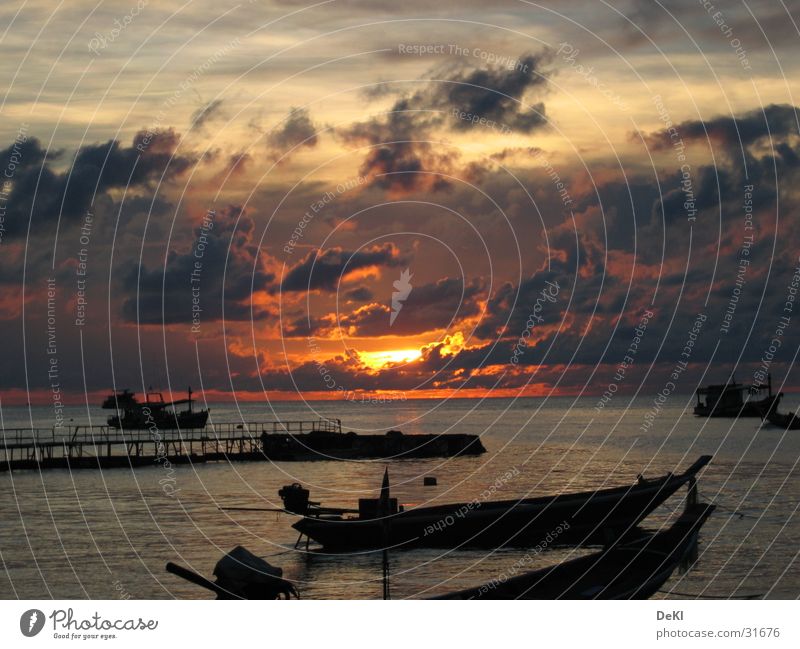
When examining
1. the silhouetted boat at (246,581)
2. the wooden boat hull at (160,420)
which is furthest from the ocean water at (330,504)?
the wooden boat hull at (160,420)

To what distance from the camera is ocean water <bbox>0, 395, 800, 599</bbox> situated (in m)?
38.7

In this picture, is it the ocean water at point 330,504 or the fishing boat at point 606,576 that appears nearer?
the fishing boat at point 606,576

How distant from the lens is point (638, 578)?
27.7 m

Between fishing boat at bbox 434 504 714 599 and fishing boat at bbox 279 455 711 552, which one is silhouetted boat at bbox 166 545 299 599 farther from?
fishing boat at bbox 279 455 711 552

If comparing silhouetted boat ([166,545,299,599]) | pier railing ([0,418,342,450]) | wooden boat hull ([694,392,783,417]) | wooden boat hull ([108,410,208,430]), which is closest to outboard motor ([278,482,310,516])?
silhouetted boat ([166,545,299,599])

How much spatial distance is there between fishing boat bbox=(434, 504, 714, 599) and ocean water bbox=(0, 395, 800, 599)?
167 inches
